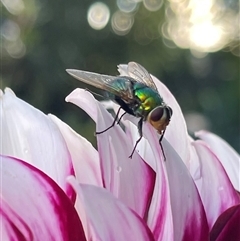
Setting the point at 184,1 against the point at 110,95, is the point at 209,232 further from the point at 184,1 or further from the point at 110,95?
the point at 184,1

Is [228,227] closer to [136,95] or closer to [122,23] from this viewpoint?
[136,95]

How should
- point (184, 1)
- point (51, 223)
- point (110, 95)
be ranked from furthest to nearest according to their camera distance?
point (184, 1), point (110, 95), point (51, 223)

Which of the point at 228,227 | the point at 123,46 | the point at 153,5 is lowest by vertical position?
the point at 228,227

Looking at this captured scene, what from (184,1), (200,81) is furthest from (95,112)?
(200,81)

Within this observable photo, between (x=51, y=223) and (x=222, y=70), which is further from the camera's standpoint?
(x=222, y=70)

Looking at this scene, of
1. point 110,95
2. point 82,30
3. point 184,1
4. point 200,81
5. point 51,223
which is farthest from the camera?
point 200,81

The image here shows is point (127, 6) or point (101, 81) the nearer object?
point (101, 81)

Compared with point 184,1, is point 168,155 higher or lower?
lower

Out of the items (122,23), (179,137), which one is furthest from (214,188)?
(122,23)
